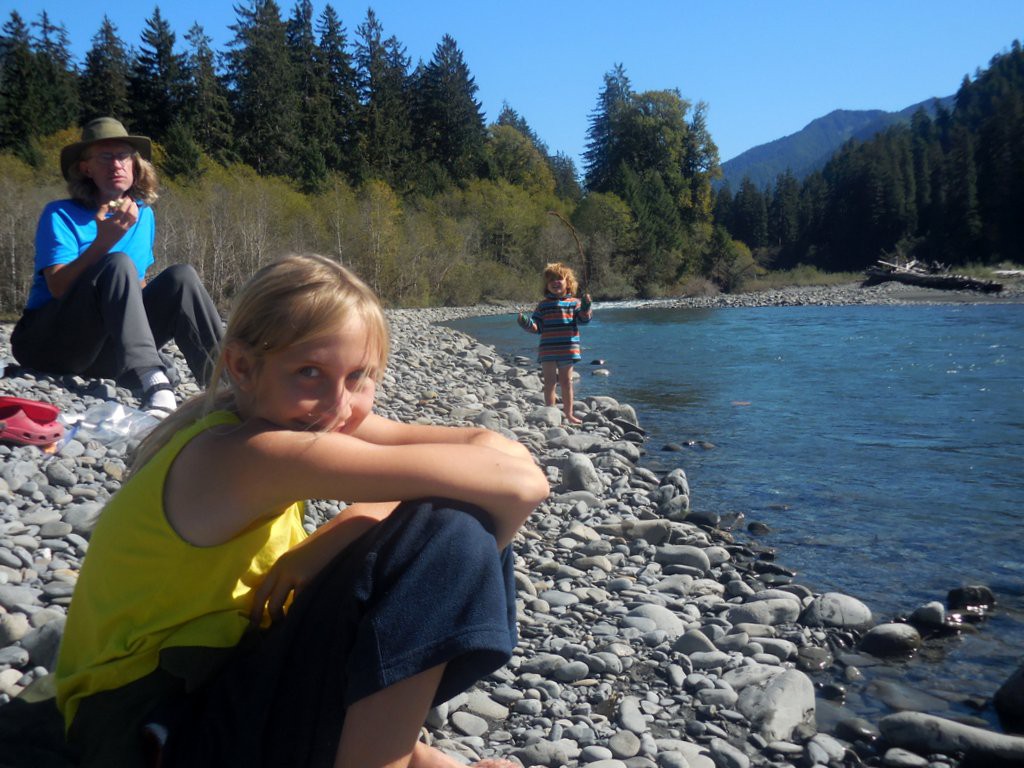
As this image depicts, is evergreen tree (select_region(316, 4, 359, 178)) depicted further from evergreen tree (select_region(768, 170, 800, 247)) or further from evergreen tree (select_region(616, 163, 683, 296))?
evergreen tree (select_region(768, 170, 800, 247))

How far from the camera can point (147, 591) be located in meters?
1.50

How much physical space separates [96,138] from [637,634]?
11.7ft

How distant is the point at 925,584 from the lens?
163 inches

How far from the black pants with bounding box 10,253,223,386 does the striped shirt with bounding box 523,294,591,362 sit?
3938 mm

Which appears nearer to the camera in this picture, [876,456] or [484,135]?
[876,456]

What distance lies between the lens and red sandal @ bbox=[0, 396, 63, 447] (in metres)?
3.92

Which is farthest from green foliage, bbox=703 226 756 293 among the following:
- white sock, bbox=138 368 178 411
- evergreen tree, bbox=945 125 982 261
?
white sock, bbox=138 368 178 411

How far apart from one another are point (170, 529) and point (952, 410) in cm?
947

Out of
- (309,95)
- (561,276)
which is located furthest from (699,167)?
(561,276)

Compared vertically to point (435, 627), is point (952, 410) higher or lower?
lower

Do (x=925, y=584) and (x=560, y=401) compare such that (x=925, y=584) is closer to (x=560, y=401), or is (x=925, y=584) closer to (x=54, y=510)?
(x=54, y=510)

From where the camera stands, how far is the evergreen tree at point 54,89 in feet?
120

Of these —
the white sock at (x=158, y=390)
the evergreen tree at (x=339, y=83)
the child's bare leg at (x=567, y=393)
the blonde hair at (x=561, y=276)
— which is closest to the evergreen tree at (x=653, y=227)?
the evergreen tree at (x=339, y=83)

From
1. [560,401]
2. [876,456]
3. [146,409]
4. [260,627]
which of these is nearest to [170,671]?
[260,627]
